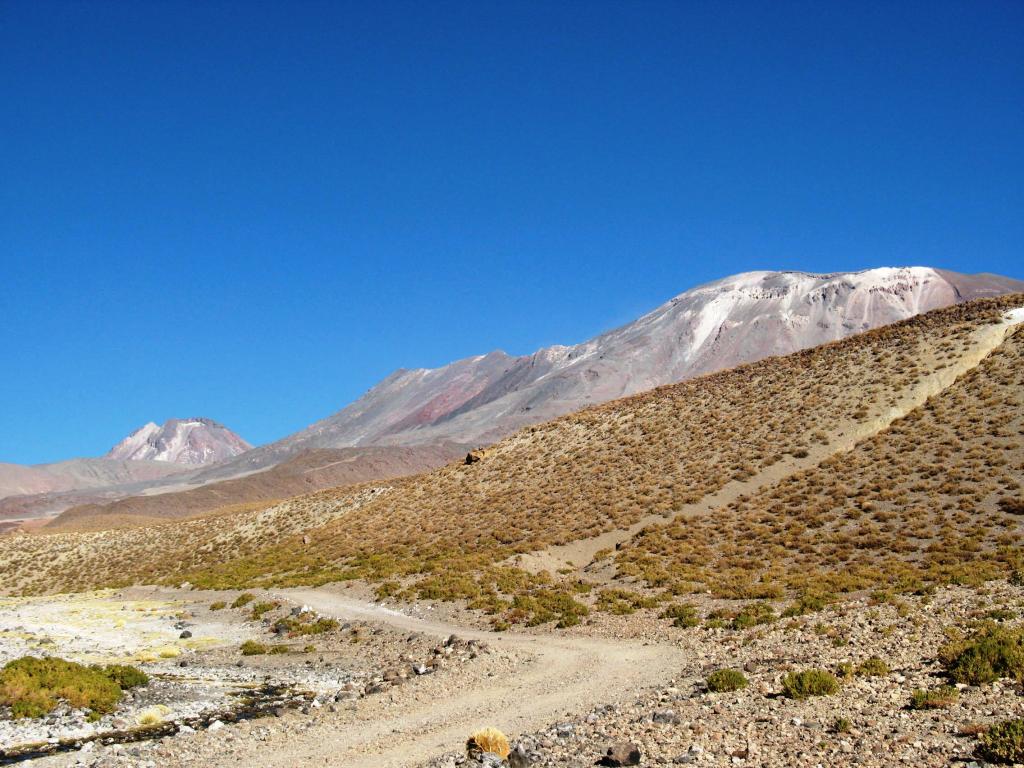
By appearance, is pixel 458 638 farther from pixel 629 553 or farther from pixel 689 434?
pixel 689 434

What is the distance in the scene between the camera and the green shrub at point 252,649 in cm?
2481

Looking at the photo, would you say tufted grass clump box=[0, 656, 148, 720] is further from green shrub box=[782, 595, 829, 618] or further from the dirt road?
green shrub box=[782, 595, 829, 618]

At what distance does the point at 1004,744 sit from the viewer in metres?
9.34

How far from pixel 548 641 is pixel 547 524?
23.7 metres

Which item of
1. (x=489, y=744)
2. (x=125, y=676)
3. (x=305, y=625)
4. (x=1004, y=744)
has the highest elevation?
(x=125, y=676)

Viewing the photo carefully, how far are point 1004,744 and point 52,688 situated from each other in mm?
18894

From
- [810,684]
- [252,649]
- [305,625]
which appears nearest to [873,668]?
[810,684]

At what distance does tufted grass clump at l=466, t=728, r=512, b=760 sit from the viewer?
11680mm

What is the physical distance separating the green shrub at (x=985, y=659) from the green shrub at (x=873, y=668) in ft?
3.27

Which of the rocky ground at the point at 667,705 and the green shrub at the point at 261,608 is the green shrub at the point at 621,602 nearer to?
the rocky ground at the point at 667,705

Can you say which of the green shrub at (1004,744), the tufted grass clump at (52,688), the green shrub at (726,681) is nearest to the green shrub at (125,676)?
the tufted grass clump at (52,688)

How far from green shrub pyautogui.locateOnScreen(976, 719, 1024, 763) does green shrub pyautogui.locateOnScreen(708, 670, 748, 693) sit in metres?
4.56

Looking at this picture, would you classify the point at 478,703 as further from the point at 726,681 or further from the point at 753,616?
the point at 753,616

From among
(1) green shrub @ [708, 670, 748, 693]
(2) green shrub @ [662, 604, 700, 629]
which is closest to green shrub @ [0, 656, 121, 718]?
(1) green shrub @ [708, 670, 748, 693]
